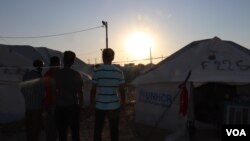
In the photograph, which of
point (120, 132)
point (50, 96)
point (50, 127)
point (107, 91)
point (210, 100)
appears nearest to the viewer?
point (107, 91)

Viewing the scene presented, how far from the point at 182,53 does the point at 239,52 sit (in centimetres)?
134

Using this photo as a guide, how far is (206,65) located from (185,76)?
1.74 ft

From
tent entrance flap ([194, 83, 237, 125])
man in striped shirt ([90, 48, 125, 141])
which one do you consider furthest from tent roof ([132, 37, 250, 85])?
man in striped shirt ([90, 48, 125, 141])

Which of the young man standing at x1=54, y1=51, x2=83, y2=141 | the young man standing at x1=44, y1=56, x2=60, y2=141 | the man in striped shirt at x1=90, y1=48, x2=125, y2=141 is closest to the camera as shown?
the man in striped shirt at x1=90, y1=48, x2=125, y2=141

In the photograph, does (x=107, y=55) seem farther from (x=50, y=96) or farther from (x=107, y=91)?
(x=50, y=96)

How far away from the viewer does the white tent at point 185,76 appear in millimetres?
9438

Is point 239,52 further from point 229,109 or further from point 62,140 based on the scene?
point 62,140

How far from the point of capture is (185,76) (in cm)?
962

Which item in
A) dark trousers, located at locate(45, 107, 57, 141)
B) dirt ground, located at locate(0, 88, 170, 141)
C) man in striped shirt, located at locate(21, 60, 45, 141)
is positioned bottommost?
dirt ground, located at locate(0, 88, 170, 141)

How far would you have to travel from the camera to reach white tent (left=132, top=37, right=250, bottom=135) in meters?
9.44

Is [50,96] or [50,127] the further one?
[50,127]

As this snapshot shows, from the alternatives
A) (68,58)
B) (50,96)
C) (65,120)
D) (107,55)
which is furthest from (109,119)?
(50,96)

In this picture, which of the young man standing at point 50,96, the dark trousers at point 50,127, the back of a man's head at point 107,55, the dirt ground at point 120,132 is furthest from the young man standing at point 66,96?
the dirt ground at point 120,132

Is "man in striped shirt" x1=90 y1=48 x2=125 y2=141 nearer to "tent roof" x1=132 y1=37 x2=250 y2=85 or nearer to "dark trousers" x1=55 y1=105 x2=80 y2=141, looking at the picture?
"dark trousers" x1=55 y1=105 x2=80 y2=141
